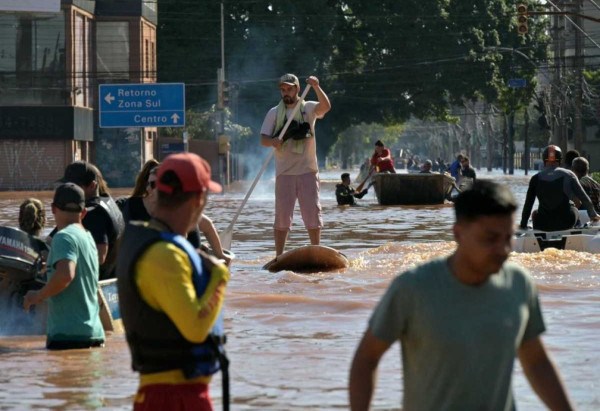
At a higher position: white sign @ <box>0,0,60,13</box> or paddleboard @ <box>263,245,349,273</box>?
white sign @ <box>0,0,60,13</box>

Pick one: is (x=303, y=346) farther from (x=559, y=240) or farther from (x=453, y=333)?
(x=559, y=240)

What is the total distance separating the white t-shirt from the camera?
14789 mm

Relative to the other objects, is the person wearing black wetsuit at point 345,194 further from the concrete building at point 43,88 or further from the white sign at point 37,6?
the white sign at point 37,6

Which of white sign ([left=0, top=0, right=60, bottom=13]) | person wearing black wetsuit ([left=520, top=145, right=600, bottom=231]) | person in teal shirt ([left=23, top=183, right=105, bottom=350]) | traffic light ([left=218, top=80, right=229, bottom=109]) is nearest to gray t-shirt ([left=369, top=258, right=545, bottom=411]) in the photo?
person in teal shirt ([left=23, top=183, right=105, bottom=350])

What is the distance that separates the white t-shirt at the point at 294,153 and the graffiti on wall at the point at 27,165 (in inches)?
1875

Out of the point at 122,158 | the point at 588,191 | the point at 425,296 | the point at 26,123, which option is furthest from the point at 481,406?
the point at 122,158

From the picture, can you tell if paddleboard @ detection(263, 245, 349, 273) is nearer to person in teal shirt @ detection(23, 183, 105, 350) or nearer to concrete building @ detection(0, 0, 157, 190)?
person in teal shirt @ detection(23, 183, 105, 350)

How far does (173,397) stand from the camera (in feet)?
16.1

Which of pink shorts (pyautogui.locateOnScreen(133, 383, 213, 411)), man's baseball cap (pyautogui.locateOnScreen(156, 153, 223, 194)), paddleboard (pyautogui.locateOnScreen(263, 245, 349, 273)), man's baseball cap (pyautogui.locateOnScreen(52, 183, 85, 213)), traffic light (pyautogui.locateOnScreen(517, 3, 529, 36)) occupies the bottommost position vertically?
paddleboard (pyautogui.locateOnScreen(263, 245, 349, 273))

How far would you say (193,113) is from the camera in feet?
262

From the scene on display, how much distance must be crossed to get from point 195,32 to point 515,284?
70.4 metres

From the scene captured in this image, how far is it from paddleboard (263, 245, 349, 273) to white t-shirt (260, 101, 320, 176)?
78cm

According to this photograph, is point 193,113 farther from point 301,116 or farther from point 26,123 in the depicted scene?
point 301,116

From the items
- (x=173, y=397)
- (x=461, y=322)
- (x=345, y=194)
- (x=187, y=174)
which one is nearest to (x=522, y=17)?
(x=345, y=194)
